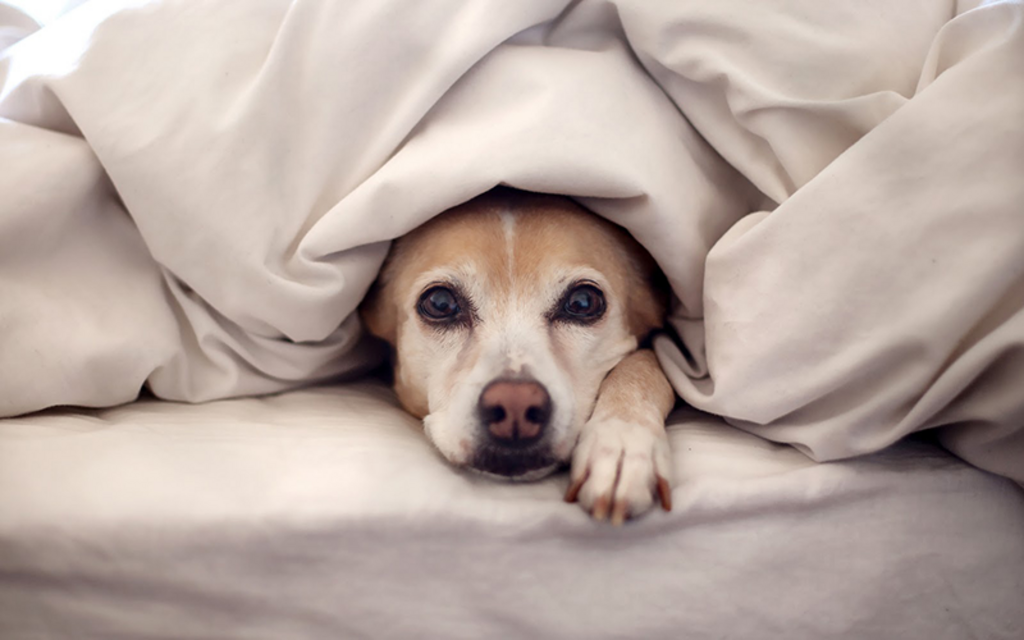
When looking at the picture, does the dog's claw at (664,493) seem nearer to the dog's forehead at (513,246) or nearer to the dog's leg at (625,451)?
the dog's leg at (625,451)

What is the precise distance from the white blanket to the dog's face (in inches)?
4.5

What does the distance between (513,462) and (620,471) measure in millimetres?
189

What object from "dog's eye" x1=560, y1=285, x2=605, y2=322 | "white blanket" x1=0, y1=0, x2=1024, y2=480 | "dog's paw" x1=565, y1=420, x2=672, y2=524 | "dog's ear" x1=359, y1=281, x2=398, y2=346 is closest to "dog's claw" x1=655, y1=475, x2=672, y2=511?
"dog's paw" x1=565, y1=420, x2=672, y2=524

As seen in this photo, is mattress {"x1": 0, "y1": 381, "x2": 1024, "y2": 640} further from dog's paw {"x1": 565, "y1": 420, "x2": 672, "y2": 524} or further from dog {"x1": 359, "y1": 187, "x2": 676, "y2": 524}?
dog {"x1": 359, "y1": 187, "x2": 676, "y2": 524}

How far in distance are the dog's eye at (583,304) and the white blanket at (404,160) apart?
16cm

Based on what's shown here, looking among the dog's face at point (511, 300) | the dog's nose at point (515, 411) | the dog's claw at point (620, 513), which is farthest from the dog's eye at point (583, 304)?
the dog's claw at point (620, 513)

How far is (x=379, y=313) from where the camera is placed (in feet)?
5.02

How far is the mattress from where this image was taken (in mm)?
921

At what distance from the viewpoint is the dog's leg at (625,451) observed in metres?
0.94

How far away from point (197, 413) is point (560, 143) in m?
0.81

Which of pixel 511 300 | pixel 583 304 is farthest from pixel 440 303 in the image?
pixel 583 304

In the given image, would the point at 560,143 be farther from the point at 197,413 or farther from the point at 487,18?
the point at 197,413

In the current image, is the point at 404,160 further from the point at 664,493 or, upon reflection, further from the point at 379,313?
the point at 664,493

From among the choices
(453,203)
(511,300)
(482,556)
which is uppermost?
(453,203)
